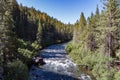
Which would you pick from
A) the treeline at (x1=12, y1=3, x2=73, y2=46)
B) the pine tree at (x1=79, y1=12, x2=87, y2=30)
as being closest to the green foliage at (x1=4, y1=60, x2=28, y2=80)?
the treeline at (x1=12, y1=3, x2=73, y2=46)

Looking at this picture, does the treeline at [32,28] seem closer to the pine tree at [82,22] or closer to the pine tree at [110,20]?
the pine tree at [82,22]

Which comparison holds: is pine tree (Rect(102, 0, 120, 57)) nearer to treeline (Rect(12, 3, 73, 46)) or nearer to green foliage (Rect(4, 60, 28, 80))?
green foliage (Rect(4, 60, 28, 80))

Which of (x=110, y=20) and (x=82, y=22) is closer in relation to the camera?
(x=110, y=20)

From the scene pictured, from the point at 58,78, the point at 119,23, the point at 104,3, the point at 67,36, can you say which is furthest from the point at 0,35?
the point at 67,36

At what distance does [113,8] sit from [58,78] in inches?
572

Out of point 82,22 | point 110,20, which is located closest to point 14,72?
point 110,20

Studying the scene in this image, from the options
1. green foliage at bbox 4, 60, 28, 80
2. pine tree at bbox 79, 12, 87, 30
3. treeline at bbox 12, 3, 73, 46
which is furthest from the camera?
pine tree at bbox 79, 12, 87, 30

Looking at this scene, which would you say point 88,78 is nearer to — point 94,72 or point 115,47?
point 94,72

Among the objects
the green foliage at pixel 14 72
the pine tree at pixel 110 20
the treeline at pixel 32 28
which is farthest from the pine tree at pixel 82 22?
the green foliage at pixel 14 72

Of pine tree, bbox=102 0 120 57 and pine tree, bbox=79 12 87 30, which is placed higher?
pine tree, bbox=79 12 87 30

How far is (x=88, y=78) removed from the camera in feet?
105

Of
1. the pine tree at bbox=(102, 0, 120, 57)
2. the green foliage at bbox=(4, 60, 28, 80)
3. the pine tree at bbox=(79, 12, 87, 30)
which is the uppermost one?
the pine tree at bbox=(79, 12, 87, 30)

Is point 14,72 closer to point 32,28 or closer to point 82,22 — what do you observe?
point 82,22

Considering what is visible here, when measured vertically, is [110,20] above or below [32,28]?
below
